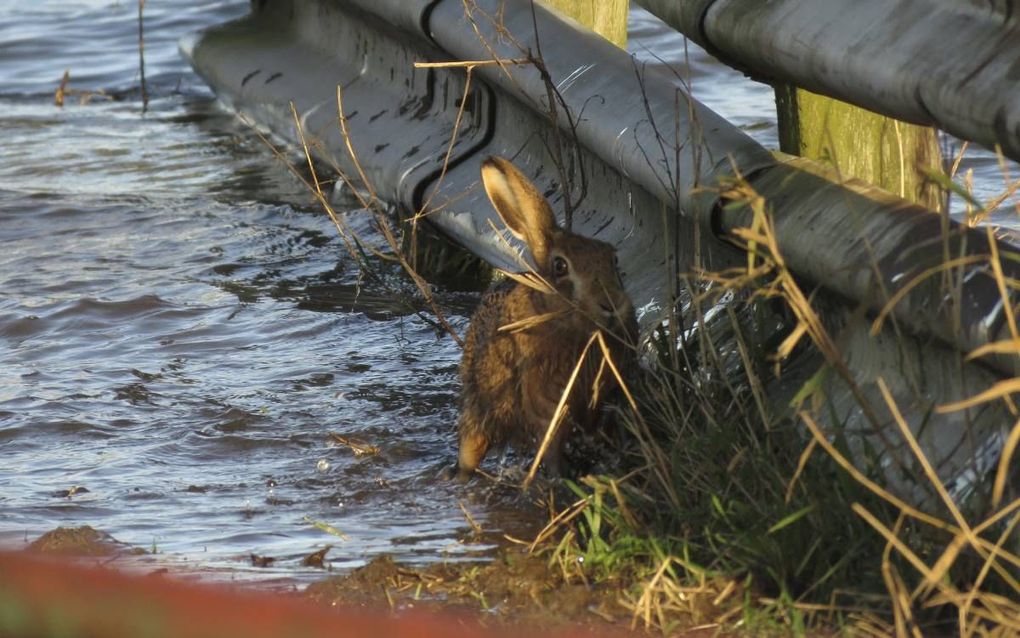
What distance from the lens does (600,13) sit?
18.3ft

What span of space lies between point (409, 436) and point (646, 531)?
145 cm

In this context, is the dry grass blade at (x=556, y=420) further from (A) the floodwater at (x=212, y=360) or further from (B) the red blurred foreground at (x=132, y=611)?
(B) the red blurred foreground at (x=132, y=611)

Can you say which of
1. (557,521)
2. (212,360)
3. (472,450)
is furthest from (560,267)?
(212,360)

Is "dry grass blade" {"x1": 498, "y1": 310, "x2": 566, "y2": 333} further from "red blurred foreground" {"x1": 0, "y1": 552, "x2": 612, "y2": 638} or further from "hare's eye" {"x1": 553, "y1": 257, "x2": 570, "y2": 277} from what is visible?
"red blurred foreground" {"x1": 0, "y1": 552, "x2": 612, "y2": 638}

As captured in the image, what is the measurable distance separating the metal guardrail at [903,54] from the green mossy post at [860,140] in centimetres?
33

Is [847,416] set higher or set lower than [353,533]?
higher

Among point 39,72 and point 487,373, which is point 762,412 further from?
point 39,72

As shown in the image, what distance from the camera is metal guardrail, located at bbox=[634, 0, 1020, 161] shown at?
2.64 metres

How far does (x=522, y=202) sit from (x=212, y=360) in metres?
1.57

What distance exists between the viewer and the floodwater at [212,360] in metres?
3.69

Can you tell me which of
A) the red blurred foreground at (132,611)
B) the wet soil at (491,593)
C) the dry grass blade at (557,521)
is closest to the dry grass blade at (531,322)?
the dry grass blade at (557,521)

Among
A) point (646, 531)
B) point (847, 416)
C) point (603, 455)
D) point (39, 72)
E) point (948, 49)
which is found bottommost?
point (39, 72)

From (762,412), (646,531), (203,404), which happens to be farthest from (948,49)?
(203,404)

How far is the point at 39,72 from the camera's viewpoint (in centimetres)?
1075
